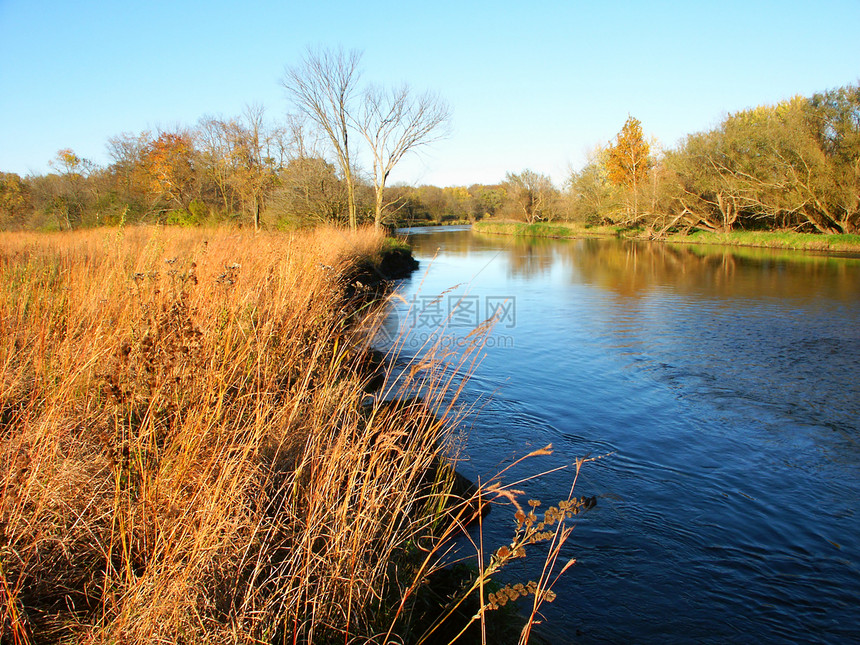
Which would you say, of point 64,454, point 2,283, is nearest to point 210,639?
point 64,454

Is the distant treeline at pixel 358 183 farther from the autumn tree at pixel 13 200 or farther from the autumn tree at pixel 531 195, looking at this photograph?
the autumn tree at pixel 531 195

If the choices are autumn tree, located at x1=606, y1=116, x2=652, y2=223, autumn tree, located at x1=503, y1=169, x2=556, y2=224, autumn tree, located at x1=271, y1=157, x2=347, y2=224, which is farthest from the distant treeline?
autumn tree, located at x1=503, y1=169, x2=556, y2=224

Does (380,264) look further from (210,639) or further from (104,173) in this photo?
(104,173)

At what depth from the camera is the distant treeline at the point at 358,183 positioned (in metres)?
19.0

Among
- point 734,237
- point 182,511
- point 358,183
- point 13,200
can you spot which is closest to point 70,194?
point 13,200

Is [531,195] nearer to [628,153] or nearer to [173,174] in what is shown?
[628,153]

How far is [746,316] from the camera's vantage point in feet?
35.4

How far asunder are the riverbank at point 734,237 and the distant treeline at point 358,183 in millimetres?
872

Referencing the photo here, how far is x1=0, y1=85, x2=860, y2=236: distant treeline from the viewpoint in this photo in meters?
19.0

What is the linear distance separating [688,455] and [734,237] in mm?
30273

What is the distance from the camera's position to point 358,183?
26266 mm

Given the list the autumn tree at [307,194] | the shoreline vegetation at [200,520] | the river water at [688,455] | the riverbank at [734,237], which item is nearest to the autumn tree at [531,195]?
the riverbank at [734,237]

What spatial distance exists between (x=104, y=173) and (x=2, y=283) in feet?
87.8

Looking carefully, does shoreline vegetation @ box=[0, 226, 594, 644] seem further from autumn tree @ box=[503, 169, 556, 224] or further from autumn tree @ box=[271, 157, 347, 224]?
autumn tree @ box=[503, 169, 556, 224]
